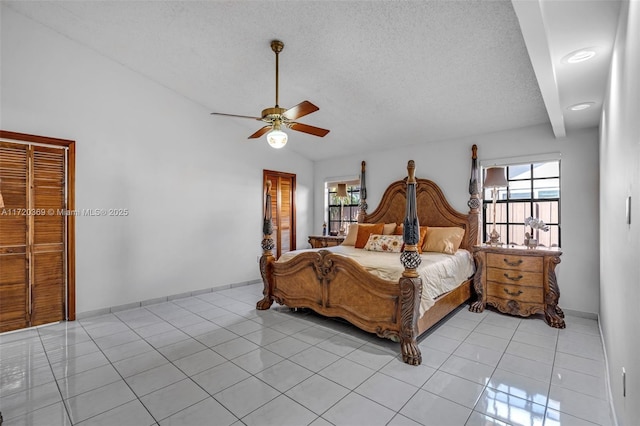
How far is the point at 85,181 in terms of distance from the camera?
153 inches

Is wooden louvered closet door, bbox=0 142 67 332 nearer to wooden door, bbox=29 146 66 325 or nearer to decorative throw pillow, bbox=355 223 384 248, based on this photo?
wooden door, bbox=29 146 66 325

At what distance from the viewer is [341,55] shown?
3217 mm

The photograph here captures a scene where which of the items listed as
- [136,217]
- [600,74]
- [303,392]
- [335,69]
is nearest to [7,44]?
[136,217]

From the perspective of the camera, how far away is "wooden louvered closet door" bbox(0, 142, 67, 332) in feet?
11.2

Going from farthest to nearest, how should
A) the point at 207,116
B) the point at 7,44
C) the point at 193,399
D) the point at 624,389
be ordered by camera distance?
the point at 207,116 < the point at 7,44 < the point at 193,399 < the point at 624,389

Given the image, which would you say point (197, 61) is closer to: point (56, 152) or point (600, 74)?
point (56, 152)

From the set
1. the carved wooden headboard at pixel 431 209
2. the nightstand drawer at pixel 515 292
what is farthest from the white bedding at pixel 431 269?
the carved wooden headboard at pixel 431 209

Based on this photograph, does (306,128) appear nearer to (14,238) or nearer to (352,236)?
(352,236)

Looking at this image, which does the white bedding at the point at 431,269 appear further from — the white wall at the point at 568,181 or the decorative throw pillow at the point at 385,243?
the white wall at the point at 568,181

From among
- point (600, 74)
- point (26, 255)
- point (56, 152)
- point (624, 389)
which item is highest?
point (600, 74)

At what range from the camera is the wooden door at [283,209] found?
605 centimetres

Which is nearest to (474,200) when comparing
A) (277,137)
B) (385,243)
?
(385,243)

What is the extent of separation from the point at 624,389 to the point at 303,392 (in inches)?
72.8

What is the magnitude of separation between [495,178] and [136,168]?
16.4 ft
